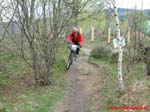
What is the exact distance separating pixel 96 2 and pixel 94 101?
1117 cm

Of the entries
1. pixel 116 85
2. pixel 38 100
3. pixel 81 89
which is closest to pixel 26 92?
pixel 38 100

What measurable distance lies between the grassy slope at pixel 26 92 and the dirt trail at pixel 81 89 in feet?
0.96

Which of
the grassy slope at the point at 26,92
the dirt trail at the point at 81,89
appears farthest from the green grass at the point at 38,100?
the dirt trail at the point at 81,89

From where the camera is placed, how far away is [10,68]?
17.4m

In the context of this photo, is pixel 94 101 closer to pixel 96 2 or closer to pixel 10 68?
pixel 10 68

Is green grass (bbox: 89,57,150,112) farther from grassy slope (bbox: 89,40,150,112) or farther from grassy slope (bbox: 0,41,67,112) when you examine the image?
grassy slope (bbox: 0,41,67,112)

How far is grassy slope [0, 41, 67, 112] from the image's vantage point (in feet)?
36.3

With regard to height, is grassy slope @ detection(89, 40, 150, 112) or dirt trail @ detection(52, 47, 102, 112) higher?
grassy slope @ detection(89, 40, 150, 112)

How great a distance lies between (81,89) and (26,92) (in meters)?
2.11

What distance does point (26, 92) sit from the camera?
511 inches

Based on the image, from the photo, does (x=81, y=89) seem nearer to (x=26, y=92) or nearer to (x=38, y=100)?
(x=26, y=92)

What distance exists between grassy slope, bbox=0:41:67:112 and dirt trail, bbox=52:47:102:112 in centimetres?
29

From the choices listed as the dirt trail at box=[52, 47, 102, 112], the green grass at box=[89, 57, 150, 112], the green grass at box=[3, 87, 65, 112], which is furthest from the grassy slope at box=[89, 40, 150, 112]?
the green grass at box=[3, 87, 65, 112]

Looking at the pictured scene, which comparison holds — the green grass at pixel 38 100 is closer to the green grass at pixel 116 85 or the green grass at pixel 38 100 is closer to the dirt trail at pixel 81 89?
the dirt trail at pixel 81 89
